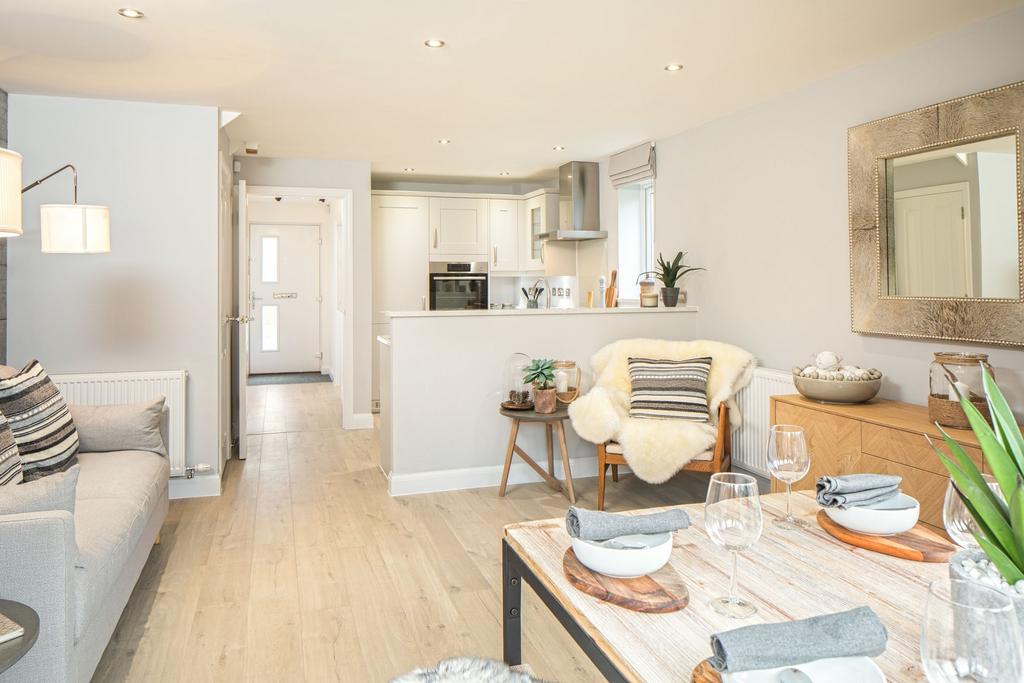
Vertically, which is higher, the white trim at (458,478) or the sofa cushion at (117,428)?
the sofa cushion at (117,428)

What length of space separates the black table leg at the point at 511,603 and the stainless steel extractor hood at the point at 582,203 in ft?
15.2

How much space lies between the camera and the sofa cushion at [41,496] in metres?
1.66

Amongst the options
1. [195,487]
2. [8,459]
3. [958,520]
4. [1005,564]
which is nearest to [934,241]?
[958,520]

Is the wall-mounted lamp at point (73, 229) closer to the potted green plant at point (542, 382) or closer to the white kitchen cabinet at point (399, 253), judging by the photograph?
the potted green plant at point (542, 382)

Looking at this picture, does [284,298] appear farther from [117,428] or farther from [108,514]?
[108,514]

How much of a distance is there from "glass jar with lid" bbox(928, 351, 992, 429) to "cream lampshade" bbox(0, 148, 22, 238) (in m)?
3.26

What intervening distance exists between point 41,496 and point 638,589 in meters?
1.48

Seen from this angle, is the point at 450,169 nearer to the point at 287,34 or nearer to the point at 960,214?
the point at 287,34

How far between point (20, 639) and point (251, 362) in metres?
8.54

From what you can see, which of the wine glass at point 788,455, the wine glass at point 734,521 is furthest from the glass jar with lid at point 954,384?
the wine glass at point 734,521

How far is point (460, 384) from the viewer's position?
4121 mm

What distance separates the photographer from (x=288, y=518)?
12.0ft

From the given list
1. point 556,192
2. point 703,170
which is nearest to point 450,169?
point 556,192

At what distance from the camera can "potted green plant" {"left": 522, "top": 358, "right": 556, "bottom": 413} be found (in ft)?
12.6
